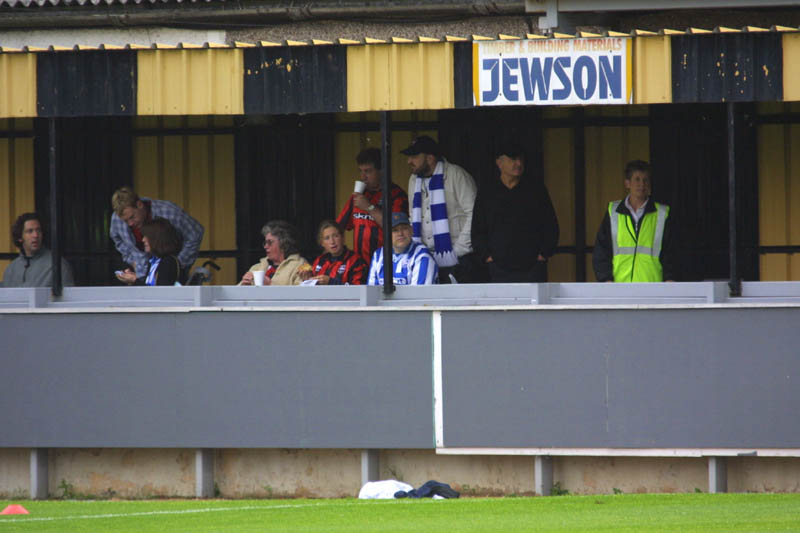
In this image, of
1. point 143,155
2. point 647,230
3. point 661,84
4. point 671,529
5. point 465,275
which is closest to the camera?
point 671,529

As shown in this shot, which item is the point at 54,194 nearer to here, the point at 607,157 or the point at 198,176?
the point at 198,176

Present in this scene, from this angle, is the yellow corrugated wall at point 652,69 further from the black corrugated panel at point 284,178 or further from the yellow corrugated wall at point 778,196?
the black corrugated panel at point 284,178

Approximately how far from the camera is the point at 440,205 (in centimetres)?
1230

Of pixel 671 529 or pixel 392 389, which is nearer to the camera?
pixel 671 529

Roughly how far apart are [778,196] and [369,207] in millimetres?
3642

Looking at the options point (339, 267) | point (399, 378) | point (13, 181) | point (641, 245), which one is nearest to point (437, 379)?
point (399, 378)

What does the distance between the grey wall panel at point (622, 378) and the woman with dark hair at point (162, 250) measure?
2.42 m

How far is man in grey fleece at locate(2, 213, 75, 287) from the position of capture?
1288 centimetres

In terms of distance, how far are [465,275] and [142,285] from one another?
2.66 metres

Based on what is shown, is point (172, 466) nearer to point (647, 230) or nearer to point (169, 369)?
point (169, 369)

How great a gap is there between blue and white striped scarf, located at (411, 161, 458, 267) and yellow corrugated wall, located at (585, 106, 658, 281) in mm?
1858

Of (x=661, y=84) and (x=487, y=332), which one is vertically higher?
(x=661, y=84)

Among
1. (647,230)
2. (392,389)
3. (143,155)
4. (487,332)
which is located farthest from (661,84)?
(143,155)

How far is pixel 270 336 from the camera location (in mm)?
11781
